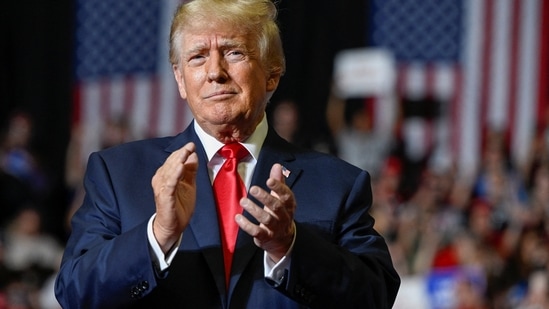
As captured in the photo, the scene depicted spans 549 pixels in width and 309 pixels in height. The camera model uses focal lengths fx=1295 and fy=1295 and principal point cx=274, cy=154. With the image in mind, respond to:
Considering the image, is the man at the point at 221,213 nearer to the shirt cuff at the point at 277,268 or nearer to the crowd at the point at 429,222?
the shirt cuff at the point at 277,268

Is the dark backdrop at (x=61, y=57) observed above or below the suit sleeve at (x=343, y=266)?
below

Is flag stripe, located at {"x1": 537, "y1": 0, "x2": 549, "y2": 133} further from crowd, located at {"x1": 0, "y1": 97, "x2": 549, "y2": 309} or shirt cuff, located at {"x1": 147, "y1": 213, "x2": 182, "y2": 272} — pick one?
shirt cuff, located at {"x1": 147, "y1": 213, "x2": 182, "y2": 272}

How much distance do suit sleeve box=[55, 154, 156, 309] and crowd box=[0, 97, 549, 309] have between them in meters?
3.92

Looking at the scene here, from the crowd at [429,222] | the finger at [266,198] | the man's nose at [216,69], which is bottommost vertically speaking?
the crowd at [429,222]

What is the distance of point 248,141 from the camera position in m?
2.57

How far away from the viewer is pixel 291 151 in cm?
264

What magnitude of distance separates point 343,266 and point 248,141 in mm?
356

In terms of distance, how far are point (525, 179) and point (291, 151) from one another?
17.4 ft

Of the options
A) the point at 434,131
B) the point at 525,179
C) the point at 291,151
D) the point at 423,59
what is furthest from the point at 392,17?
the point at 291,151

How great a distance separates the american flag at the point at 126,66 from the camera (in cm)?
979

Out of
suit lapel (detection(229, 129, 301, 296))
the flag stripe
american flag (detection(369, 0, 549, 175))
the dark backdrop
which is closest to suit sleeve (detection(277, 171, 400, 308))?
suit lapel (detection(229, 129, 301, 296))

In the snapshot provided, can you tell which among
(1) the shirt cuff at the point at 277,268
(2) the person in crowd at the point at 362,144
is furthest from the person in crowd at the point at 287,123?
(1) the shirt cuff at the point at 277,268

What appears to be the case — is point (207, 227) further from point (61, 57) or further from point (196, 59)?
point (61, 57)

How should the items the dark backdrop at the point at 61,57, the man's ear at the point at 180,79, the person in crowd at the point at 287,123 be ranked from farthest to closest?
the dark backdrop at the point at 61,57 → the person in crowd at the point at 287,123 → the man's ear at the point at 180,79
